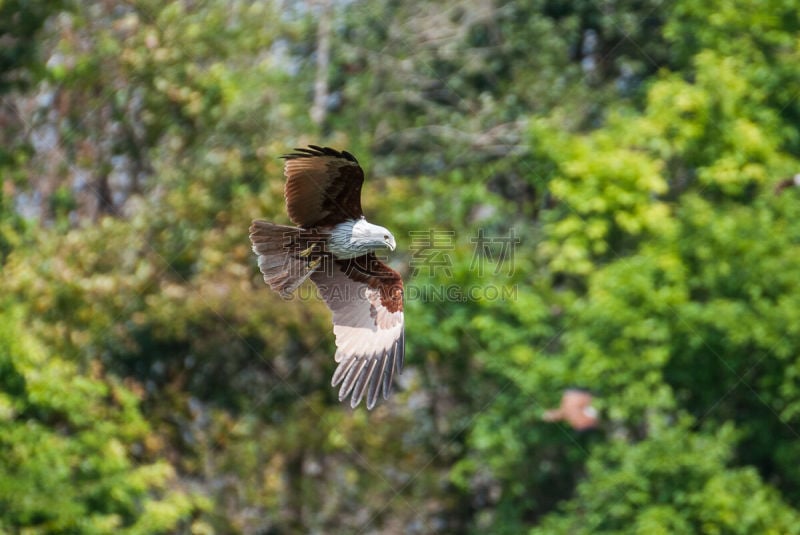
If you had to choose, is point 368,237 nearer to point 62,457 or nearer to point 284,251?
point 284,251

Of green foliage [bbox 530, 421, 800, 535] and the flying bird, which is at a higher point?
the flying bird

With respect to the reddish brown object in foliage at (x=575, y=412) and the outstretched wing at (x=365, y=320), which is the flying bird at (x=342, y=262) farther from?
the reddish brown object in foliage at (x=575, y=412)

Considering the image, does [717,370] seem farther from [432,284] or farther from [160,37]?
[160,37]

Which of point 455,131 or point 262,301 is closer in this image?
point 262,301

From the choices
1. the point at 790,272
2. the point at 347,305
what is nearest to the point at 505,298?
the point at 790,272

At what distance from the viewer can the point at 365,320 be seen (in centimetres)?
1005

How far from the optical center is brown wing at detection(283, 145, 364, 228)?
8.71m

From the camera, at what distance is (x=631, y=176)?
647 inches

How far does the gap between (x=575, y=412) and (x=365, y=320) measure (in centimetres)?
663

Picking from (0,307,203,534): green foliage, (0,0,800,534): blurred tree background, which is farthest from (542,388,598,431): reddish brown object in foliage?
(0,307,203,534): green foliage

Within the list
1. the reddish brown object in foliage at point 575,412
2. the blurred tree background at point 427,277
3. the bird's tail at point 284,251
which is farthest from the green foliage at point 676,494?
the bird's tail at point 284,251

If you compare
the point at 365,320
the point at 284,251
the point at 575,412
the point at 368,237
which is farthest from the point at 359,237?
the point at 575,412

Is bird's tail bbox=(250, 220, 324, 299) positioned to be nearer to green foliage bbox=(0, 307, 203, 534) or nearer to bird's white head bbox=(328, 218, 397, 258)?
bird's white head bbox=(328, 218, 397, 258)

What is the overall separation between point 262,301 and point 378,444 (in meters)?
2.43
